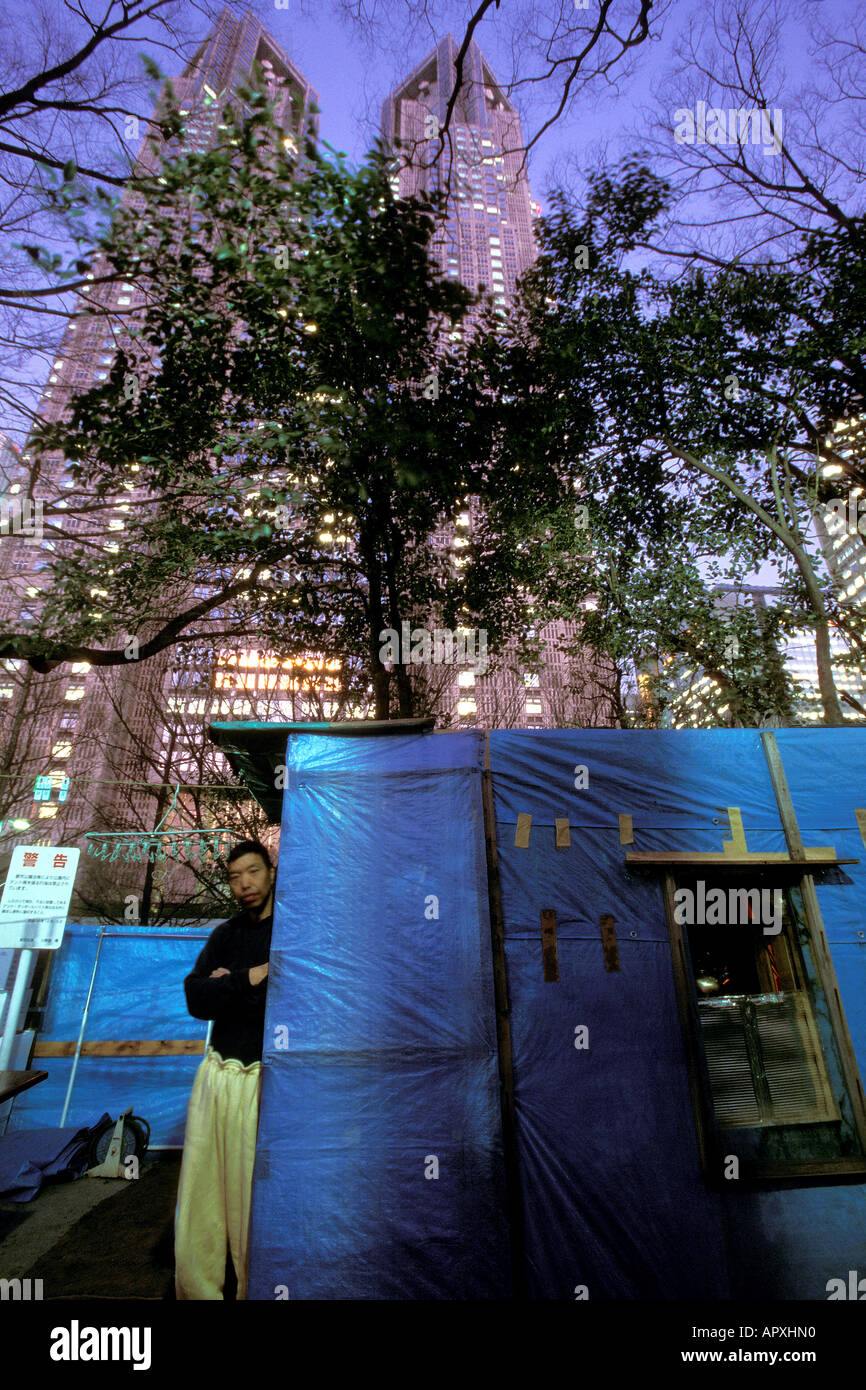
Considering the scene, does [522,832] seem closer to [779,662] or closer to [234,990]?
[234,990]

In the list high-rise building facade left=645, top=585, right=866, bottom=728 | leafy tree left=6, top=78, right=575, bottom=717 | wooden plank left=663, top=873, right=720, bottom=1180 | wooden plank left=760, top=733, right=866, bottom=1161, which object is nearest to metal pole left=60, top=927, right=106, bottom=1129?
leafy tree left=6, top=78, right=575, bottom=717

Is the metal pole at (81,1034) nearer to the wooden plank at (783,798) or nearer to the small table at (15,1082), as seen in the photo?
the small table at (15,1082)

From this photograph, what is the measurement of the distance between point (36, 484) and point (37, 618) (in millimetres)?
2313

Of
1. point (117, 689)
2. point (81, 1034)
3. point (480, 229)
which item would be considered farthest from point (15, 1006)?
point (480, 229)

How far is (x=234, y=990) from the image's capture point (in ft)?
13.5

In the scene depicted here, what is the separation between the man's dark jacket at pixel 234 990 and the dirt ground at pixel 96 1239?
58.5 inches

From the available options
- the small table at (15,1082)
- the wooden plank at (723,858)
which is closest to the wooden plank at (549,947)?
the wooden plank at (723,858)

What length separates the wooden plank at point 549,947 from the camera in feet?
13.9

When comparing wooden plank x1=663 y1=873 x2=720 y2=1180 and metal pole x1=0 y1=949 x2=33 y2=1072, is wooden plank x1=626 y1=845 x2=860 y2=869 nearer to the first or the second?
wooden plank x1=663 y1=873 x2=720 y2=1180

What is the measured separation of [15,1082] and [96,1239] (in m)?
1.81

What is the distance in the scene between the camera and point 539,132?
5.55 m

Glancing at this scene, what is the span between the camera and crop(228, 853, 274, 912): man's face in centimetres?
457
